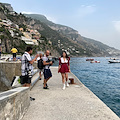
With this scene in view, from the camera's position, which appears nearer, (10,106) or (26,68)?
(10,106)

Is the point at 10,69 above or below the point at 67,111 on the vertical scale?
above

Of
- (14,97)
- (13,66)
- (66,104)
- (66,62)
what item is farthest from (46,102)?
(13,66)

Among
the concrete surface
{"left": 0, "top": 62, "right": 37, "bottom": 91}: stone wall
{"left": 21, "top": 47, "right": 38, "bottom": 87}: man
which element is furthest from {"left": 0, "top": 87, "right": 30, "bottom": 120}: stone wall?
{"left": 0, "top": 62, "right": 37, "bottom": 91}: stone wall

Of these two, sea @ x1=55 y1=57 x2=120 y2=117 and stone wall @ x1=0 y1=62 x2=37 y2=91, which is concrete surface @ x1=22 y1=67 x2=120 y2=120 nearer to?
sea @ x1=55 y1=57 x2=120 y2=117

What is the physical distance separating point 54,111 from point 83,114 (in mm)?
837

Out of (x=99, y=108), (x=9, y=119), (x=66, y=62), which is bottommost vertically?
(x=99, y=108)

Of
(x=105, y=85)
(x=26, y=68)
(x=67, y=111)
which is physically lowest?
(x=105, y=85)

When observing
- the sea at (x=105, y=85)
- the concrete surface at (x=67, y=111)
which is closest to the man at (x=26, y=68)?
the concrete surface at (x=67, y=111)

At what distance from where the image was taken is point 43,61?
16.9 ft

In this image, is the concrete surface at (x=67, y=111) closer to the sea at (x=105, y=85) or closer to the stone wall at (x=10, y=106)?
the stone wall at (x=10, y=106)

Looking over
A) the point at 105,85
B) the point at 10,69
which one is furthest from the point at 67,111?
the point at 105,85

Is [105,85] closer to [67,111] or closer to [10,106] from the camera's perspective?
[67,111]

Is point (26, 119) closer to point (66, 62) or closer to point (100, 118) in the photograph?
point (100, 118)

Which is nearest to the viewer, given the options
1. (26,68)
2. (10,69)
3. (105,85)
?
(26,68)
